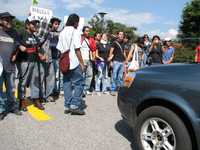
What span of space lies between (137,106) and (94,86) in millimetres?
5605

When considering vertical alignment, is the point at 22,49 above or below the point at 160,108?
above

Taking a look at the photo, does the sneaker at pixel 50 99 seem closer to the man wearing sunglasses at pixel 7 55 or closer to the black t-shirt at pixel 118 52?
the man wearing sunglasses at pixel 7 55

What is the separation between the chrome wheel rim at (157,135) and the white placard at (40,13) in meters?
4.19

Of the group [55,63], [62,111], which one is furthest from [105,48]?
[62,111]

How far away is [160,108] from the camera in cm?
436

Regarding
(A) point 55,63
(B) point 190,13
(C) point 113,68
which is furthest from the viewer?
(B) point 190,13

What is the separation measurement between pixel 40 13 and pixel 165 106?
14.5 feet

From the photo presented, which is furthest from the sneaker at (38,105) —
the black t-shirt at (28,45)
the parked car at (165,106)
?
the parked car at (165,106)

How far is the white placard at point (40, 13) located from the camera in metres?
7.79

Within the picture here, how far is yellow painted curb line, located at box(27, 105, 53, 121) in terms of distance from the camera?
22.0 ft

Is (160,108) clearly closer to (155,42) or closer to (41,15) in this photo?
(41,15)

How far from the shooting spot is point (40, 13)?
7875 mm

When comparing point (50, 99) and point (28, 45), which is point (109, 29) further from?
point (28, 45)

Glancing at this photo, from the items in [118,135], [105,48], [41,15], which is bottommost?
[118,135]
